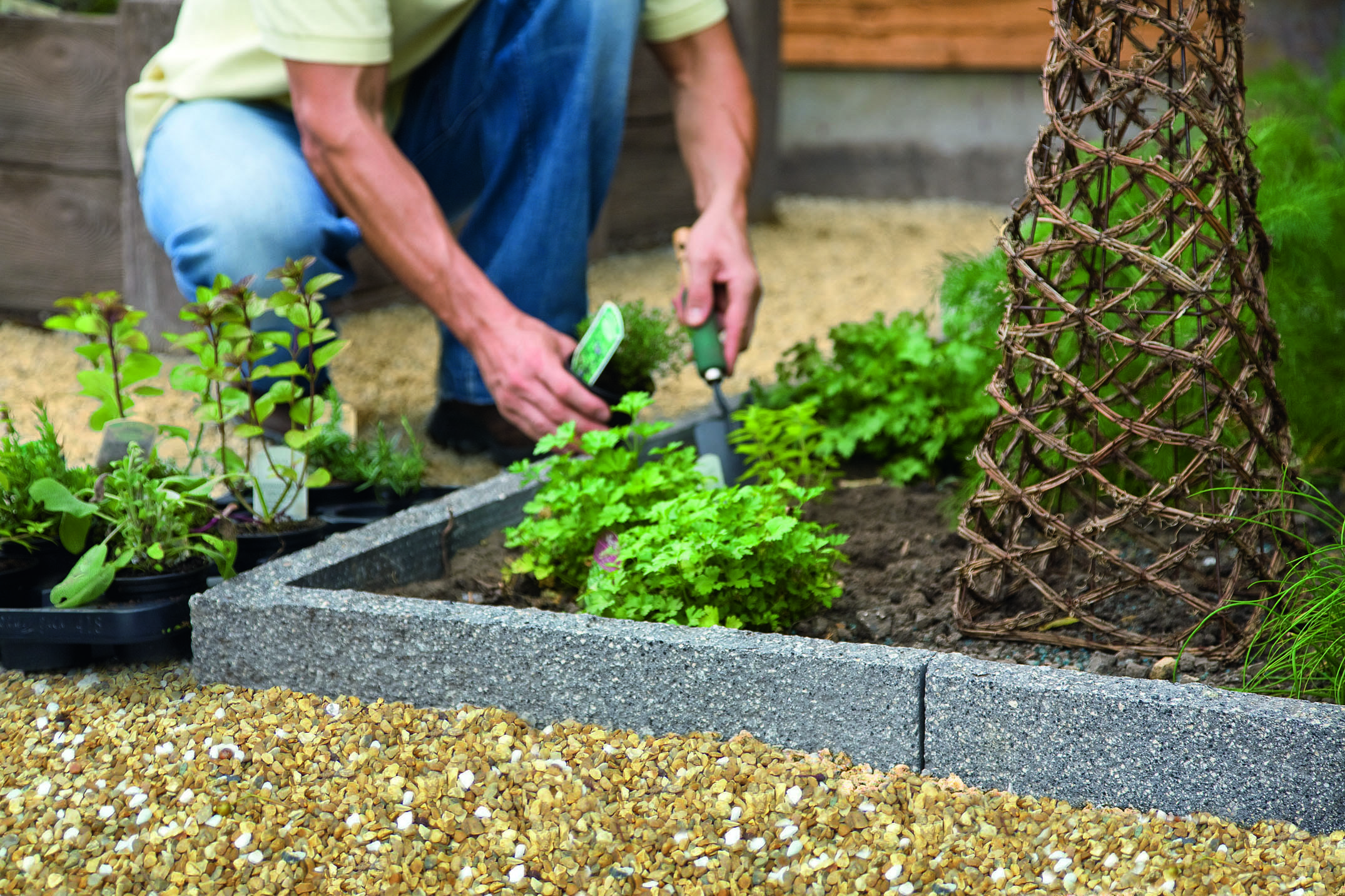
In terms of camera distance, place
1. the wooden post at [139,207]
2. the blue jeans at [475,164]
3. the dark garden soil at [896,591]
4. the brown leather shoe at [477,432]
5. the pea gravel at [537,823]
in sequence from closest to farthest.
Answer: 1. the pea gravel at [537,823]
2. the dark garden soil at [896,591]
3. the blue jeans at [475,164]
4. the brown leather shoe at [477,432]
5. the wooden post at [139,207]

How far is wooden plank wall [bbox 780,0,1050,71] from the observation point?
5.94 metres

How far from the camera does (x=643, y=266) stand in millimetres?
4801

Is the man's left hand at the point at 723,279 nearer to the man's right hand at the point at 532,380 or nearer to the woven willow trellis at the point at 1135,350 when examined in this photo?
the man's right hand at the point at 532,380

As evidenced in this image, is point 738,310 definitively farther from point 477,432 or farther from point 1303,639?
point 1303,639

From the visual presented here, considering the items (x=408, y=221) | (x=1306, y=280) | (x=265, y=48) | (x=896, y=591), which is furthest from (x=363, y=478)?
(x=1306, y=280)

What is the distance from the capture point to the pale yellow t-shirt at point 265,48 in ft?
6.68

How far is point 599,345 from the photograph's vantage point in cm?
213

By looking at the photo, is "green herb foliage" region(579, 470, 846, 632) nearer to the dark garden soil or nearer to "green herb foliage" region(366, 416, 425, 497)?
the dark garden soil

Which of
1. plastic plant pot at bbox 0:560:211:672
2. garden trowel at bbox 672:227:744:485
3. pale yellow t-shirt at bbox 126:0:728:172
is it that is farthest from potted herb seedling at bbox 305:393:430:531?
pale yellow t-shirt at bbox 126:0:728:172

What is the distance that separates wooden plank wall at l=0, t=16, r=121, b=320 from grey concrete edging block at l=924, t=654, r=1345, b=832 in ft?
9.58

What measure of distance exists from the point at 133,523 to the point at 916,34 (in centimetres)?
532

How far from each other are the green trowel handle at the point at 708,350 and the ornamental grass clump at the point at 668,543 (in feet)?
1.16

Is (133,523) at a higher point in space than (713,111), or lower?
lower

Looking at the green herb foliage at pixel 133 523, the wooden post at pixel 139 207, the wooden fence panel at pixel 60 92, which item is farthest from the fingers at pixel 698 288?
the wooden fence panel at pixel 60 92
